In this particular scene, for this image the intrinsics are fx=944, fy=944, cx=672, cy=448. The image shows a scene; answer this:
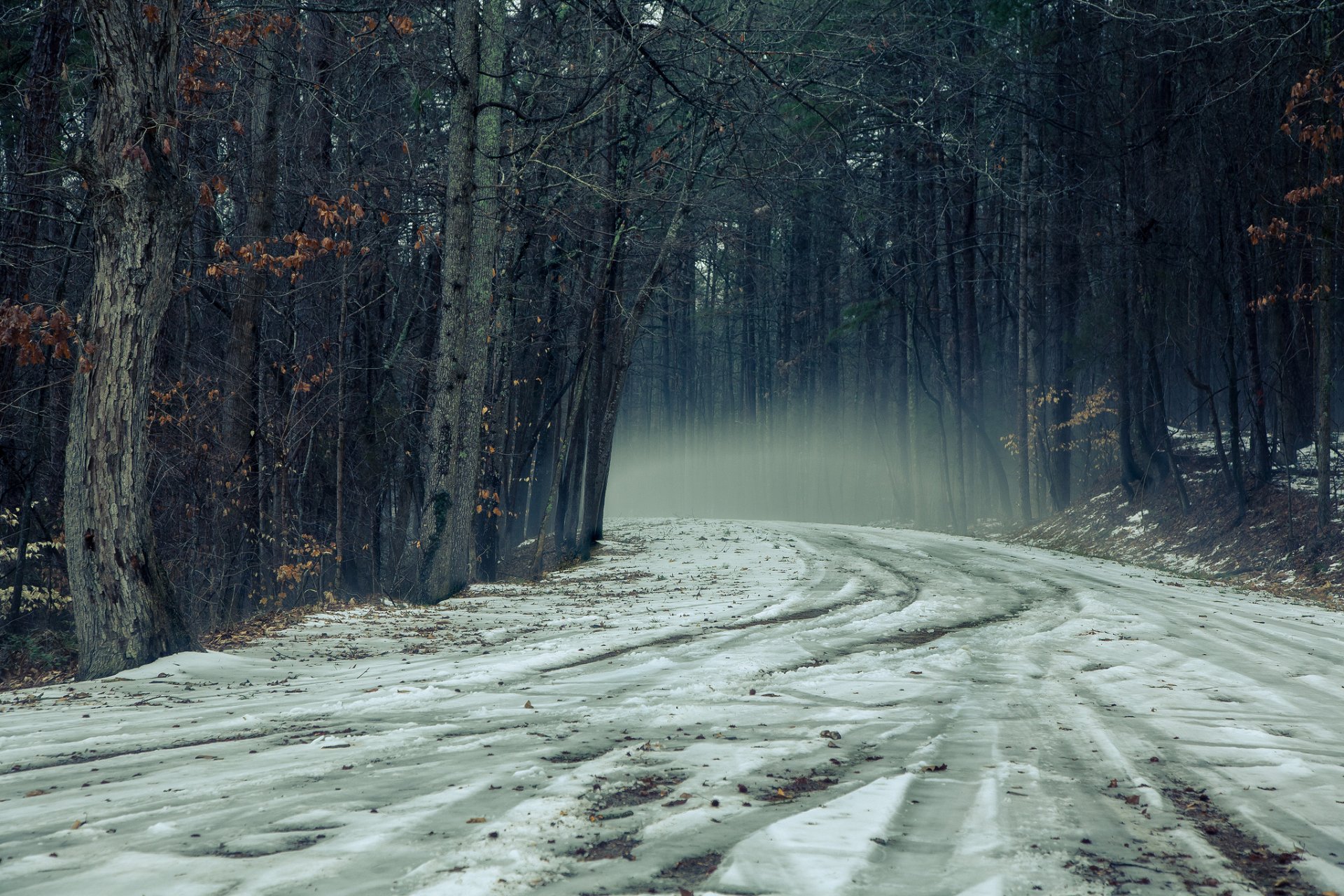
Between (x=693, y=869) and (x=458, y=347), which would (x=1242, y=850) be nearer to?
(x=693, y=869)

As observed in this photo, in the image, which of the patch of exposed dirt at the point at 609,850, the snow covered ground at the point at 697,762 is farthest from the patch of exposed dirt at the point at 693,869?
the patch of exposed dirt at the point at 609,850

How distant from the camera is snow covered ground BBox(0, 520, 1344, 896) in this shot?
3080mm

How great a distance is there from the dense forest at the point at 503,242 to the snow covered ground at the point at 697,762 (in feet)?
8.45

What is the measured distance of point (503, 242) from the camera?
1530 cm

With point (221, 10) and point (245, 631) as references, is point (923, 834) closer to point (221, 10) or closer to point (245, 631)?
point (245, 631)

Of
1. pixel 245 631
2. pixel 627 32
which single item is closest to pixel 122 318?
pixel 245 631

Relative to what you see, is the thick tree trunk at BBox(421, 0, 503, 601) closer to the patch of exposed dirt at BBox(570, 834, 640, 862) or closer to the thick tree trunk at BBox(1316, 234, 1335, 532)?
the patch of exposed dirt at BBox(570, 834, 640, 862)

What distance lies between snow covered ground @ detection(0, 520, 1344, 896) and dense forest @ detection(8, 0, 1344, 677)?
2.58m

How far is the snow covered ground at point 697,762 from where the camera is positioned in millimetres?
3080

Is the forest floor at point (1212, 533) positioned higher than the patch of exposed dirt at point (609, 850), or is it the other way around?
the patch of exposed dirt at point (609, 850)

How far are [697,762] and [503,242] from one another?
1232 centimetres

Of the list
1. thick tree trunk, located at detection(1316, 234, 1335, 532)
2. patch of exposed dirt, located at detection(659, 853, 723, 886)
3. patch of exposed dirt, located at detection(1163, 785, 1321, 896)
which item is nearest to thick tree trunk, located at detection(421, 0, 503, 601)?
patch of exposed dirt, located at detection(659, 853, 723, 886)

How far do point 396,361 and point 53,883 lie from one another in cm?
1387

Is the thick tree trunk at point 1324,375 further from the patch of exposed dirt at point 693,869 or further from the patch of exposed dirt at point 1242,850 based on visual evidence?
the patch of exposed dirt at point 693,869
